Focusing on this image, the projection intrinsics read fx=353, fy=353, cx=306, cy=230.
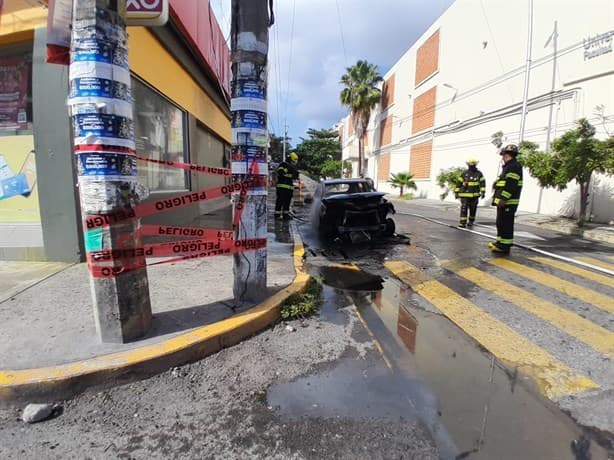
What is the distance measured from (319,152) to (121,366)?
234ft

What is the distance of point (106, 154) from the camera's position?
2.66m

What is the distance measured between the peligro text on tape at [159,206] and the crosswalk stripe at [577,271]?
4986 mm

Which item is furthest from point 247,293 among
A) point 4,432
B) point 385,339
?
point 4,432

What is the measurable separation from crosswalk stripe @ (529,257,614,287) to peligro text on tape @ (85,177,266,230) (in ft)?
16.4

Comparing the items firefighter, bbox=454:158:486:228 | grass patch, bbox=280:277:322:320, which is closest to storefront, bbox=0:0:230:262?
grass patch, bbox=280:277:322:320

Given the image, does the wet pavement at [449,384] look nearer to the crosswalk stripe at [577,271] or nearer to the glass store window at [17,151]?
the crosswalk stripe at [577,271]

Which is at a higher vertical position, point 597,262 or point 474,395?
point 597,262

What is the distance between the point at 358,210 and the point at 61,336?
5.48 metres

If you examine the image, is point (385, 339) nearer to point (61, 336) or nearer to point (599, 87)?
point (61, 336)

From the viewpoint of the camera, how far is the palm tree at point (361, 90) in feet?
125

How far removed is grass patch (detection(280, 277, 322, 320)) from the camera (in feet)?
12.4

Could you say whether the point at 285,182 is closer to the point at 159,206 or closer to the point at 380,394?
the point at 159,206

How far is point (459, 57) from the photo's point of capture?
22328 mm

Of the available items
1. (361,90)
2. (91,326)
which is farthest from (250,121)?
(361,90)
